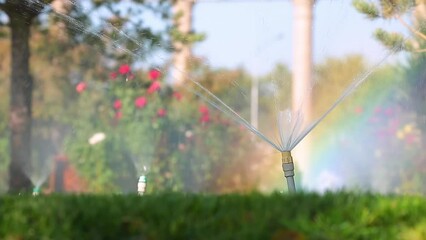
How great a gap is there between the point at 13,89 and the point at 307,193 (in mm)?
5382

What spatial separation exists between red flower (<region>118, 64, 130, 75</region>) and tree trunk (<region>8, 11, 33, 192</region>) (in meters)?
0.83

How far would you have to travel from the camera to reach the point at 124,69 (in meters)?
8.24

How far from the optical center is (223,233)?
7.44 feet

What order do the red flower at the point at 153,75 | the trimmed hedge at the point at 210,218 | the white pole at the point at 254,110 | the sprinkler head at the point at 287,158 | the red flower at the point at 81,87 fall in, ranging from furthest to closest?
the red flower at the point at 81,87
the red flower at the point at 153,75
the white pole at the point at 254,110
the sprinkler head at the point at 287,158
the trimmed hedge at the point at 210,218

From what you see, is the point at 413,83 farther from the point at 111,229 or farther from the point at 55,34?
the point at 111,229

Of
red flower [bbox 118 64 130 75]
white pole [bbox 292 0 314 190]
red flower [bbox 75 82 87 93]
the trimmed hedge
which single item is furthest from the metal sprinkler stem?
red flower [bbox 75 82 87 93]

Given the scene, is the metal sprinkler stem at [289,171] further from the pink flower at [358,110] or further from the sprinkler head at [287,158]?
the pink flower at [358,110]

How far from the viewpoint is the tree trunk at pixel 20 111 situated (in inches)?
295

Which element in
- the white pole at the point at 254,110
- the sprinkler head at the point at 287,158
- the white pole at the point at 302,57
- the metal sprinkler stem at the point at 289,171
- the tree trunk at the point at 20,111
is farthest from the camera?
the white pole at the point at 254,110

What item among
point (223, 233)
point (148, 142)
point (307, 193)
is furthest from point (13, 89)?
point (223, 233)

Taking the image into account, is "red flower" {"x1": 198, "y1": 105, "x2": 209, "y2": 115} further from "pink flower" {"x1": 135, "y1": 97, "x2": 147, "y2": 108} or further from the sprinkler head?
the sprinkler head

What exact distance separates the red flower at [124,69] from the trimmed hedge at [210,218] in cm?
549

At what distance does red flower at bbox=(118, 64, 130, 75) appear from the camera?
8148mm

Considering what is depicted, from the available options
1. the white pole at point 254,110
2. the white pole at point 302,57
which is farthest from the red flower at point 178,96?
the white pole at point 302,57
